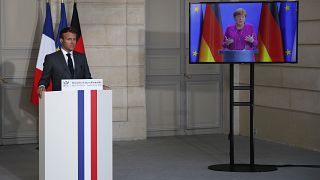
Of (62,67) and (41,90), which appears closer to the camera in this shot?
(41,90)

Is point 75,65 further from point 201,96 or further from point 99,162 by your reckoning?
point 201,96

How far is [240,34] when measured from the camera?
27.6ft

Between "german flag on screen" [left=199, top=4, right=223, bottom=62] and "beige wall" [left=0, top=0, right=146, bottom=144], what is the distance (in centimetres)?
292

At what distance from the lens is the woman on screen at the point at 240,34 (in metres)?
8.42

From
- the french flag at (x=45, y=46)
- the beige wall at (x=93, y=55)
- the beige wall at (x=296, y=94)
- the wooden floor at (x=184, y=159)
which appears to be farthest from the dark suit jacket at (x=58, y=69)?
the beige wall at (x=296, y=94)

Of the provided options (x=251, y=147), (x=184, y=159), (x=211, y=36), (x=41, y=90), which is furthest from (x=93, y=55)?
(x=41, y=90)

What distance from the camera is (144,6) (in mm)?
11359

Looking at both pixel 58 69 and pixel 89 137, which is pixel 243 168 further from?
pixel 58 69

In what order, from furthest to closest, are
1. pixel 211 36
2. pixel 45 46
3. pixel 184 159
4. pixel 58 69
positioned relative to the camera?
pixel 45 46 < pixel 184 159 < pixel 211 36 < pixel 58 69

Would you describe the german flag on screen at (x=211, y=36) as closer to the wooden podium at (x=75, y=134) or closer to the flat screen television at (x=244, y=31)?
the flat screen television at (x=244, y=31)

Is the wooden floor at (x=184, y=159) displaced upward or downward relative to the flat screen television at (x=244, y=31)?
downward

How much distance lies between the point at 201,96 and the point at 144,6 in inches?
71.3

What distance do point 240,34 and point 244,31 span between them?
0.19 feet

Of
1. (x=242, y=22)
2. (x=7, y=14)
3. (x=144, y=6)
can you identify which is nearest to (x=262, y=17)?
(x=242, y=22)
